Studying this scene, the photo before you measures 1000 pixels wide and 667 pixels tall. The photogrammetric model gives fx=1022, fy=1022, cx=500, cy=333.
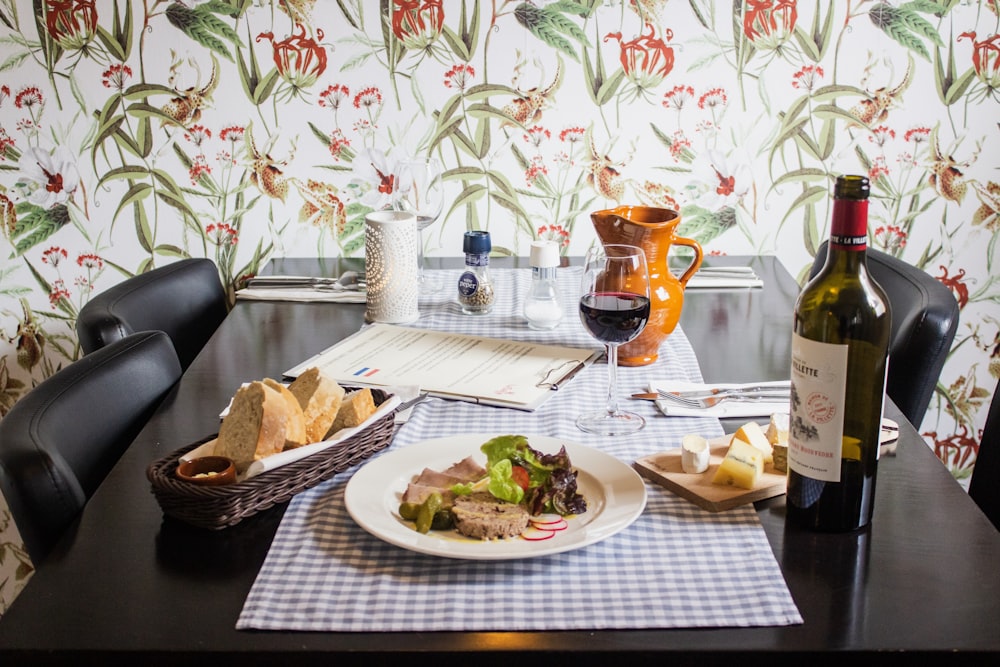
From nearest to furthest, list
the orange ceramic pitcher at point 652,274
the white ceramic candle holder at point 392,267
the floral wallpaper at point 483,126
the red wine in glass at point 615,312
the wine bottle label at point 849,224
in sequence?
the wine bottle label at point 849,224, the red wine in glass at point 615,312, the orange ceramic pitcher at point 652,274, the white ceramic candle holder at point 392,267, the floral wallpaper at point 483,126

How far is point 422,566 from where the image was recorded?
0.93 m

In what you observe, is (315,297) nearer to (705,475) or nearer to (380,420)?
(380,420)

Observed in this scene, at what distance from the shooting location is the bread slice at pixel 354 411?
1168mm

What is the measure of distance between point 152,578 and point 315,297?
3.54 feet

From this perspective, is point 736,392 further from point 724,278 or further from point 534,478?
point 724,278

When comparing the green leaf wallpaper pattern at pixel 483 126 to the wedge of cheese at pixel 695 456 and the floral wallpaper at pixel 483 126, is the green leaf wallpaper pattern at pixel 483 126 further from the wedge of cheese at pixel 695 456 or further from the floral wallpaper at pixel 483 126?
the wedge of cheese at pixel 695 456

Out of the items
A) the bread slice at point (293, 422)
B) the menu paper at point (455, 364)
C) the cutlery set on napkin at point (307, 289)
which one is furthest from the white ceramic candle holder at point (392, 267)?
the bread slice at point (293, 422)

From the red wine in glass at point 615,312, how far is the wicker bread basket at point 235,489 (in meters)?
0.34

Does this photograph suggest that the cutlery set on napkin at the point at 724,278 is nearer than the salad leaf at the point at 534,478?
No

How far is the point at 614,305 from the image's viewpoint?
1252mm

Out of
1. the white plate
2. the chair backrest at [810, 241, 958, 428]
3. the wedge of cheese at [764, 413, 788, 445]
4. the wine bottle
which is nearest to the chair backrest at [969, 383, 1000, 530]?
the chair backrest at [810, 241, 958, 428]

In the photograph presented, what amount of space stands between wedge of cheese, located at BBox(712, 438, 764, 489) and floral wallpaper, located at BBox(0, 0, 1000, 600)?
1299mm

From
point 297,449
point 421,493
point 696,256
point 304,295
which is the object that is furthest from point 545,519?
point 304,295

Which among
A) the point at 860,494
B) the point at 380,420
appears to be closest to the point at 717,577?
the point at 860,494
